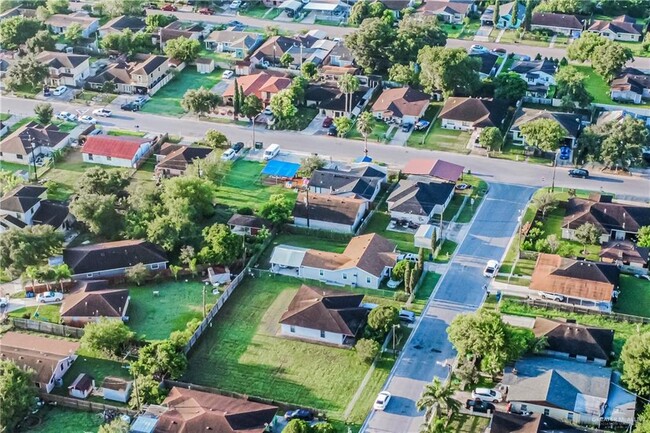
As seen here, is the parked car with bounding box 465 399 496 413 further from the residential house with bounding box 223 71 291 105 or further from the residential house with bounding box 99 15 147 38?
the residential house with bounding box 99 15 147 38

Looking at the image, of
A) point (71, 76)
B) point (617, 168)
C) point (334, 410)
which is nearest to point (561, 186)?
point (617, 168)

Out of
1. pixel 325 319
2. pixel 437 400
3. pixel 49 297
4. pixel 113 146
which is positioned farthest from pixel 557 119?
pixel 49 297

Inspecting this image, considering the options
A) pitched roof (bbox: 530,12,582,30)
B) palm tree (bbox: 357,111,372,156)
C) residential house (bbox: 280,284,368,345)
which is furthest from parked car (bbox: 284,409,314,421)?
pitched roof (bbox: 530,12,582,30)

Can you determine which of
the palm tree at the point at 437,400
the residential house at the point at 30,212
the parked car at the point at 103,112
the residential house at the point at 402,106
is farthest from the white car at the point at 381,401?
the parked car at the point at 103,112

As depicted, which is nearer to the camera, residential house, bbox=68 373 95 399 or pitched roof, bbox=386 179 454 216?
residential house, bbox=68 373 95 399

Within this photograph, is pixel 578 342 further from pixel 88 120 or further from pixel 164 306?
pixel 88 120

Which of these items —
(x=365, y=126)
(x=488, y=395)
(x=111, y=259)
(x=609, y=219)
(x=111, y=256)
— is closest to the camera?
(x=488, y=395)

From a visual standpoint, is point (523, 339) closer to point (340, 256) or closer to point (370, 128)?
point (340, 256)
